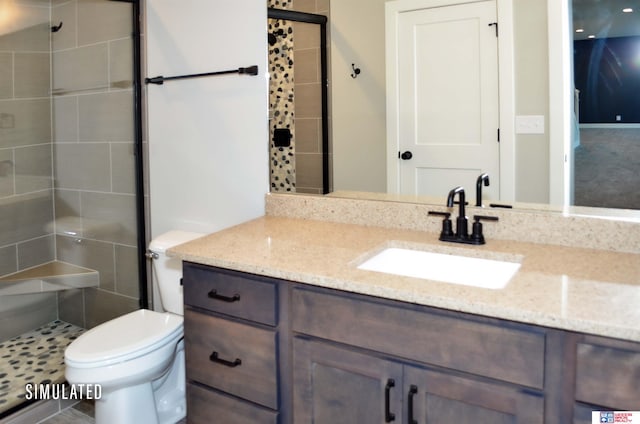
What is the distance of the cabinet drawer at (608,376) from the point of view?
1010 mm

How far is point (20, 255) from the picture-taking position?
2771mm

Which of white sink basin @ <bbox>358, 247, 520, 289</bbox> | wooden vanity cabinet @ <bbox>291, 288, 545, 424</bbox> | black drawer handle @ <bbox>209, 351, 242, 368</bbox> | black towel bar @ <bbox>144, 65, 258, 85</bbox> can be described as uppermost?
black towel bar @ <bbox>144, 65, 258, 85</bbox>

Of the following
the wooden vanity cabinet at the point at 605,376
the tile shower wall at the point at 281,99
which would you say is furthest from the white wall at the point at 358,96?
the wooden vanity cabinet at the point at 605,376

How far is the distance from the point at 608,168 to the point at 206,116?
1.59m

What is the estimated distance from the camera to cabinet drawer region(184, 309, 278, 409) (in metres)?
1.49

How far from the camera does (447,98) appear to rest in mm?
1784

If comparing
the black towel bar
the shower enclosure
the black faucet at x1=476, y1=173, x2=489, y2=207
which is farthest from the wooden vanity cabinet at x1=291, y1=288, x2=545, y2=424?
the shower enclosure

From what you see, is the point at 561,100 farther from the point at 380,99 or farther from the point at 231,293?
the point at 231,293

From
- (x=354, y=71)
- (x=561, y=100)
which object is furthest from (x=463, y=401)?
(x=354, y=71)

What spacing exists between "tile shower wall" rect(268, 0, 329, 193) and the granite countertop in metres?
0.27

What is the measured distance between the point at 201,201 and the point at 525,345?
1.64 meters

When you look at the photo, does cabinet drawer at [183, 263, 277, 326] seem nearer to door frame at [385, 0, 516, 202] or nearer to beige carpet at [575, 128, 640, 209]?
door frame at [385, 0, 516, 202]

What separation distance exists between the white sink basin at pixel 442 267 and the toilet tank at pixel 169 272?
977 millimetres

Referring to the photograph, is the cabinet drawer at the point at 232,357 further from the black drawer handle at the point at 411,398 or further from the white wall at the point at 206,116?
the white wall at the point at 206,116
